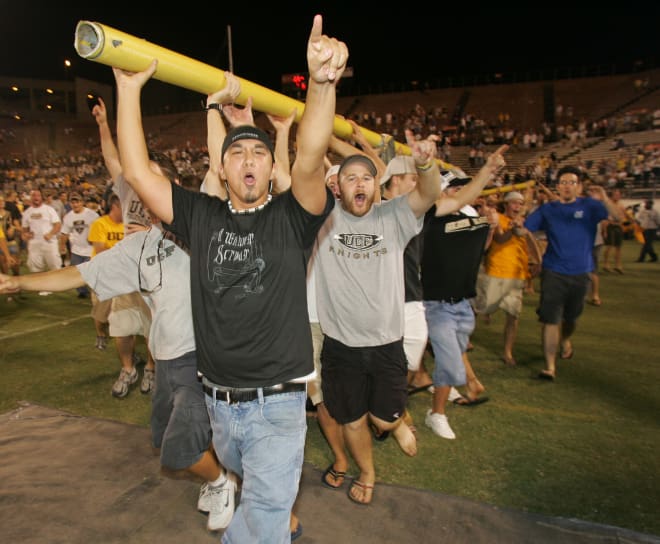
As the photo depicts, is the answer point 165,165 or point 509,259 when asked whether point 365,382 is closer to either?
point 165,165

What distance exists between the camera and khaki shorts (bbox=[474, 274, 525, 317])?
6.36 meters

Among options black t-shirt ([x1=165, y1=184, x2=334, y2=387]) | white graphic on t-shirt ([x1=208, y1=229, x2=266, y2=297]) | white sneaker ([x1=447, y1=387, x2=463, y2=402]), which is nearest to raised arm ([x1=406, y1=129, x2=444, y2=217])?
black t-shirt ([x1=165, y1=184, x2=334, y2=387])

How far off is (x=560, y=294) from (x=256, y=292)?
4624 millimetres

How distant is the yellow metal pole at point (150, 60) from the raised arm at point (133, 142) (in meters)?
0.16

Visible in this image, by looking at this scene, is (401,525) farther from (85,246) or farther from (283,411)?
(85,246)

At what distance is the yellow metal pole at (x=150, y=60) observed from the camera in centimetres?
181

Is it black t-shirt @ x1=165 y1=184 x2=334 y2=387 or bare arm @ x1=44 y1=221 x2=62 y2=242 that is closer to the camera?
black t-shirt @ x1=165 y1=184 x2=334 y2=387

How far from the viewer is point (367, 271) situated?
3.26 metres

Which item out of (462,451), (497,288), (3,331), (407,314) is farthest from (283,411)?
(3,331)

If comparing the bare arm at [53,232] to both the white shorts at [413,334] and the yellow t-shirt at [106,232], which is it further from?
the white shorts at [413,334]

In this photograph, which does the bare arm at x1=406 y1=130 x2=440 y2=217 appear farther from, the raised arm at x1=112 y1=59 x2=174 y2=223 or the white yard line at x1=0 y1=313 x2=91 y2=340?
the white yard line at x1=0 y1=313 x2=91 y2=340

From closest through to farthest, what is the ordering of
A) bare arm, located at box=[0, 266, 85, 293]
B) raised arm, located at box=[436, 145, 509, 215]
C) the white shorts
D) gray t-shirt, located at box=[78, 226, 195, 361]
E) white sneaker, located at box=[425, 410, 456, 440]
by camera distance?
bare arm, located at box=[0, 266, 85, 293] < gray t-shirt, located at box=[78, 226, 195, 361] < raised arm, located at box=[436, 145, 509, 215] < the white shorts < white sneaker, located at box=[425, 410, 456, 440]

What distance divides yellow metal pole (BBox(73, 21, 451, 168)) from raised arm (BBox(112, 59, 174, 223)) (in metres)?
0.16

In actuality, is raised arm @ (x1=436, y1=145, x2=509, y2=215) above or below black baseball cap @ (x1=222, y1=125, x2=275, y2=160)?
below
